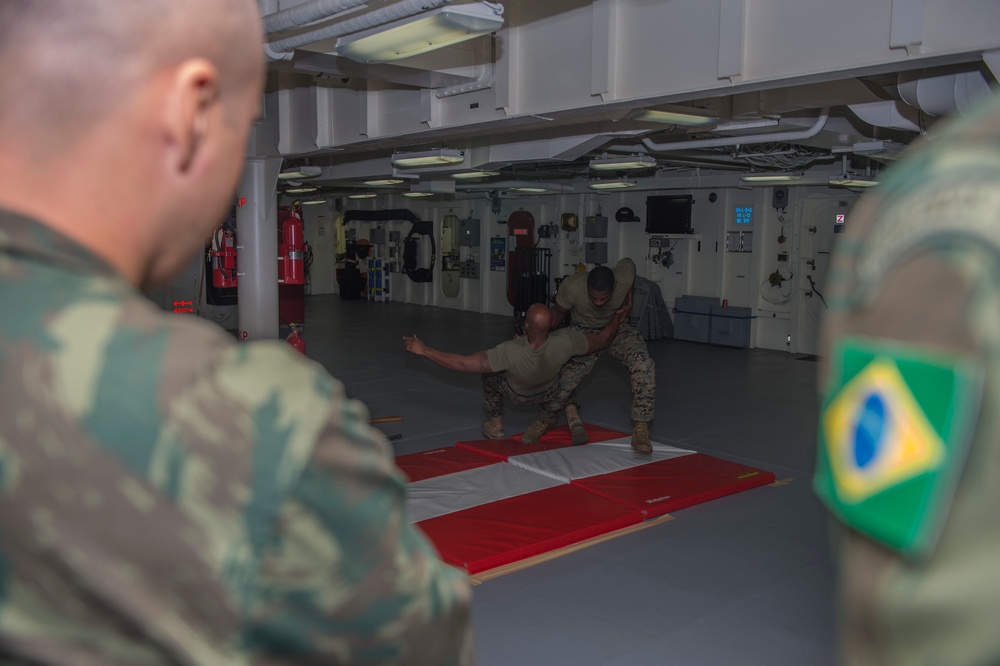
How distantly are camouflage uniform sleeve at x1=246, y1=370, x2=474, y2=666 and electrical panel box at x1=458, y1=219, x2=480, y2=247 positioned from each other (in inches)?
801

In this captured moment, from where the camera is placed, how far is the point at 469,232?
2103 centimetres

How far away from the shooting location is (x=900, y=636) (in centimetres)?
56

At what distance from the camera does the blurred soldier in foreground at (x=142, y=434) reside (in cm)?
69

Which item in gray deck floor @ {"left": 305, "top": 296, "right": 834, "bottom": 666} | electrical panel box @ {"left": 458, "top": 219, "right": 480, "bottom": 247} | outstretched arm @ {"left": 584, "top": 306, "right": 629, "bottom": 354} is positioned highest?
electrical panel box @ {"left": 458, "top": 219, "right": 480, "bottom": 247}

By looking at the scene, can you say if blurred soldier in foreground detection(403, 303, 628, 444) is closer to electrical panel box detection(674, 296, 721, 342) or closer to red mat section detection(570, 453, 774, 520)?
red mat section detection(570, 453, 774, 520)

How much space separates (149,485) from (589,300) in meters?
7.40

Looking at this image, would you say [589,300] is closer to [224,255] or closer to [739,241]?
[224,255]

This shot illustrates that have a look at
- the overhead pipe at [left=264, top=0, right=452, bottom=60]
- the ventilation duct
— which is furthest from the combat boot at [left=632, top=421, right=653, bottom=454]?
the overhead pipe at [left=264, top=0, right=452, bottom=60]

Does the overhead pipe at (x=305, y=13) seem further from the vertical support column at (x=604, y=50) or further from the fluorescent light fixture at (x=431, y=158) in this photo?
the fluorescent light fixture at (x=431, y=158)

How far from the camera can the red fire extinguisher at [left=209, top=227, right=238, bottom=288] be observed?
975cm

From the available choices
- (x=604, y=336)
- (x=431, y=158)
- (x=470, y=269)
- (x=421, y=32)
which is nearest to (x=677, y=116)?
(x=604, y=336)

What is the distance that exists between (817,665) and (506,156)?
6.70m

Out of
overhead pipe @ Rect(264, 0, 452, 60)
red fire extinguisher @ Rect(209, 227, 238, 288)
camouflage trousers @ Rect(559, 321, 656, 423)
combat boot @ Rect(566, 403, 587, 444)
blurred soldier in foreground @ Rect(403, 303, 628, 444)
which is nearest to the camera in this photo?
overhead pipe @ Rect(264, 0, 452, 60)

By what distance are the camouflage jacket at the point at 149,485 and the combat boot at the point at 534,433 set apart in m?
6.92
